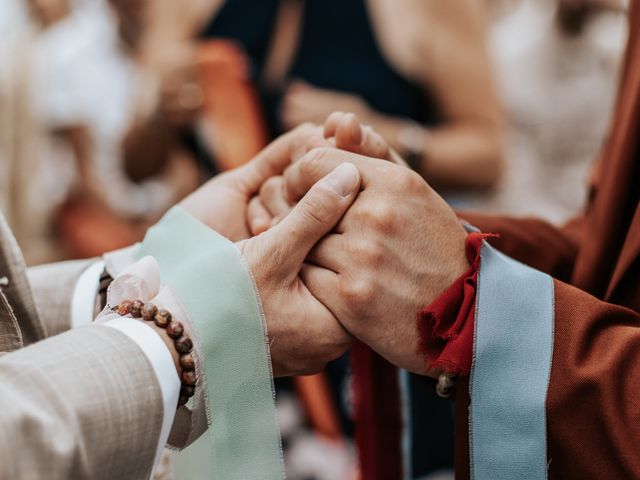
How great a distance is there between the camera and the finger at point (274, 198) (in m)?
0.97

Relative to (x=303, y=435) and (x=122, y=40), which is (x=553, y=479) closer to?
(x=303, y=435)

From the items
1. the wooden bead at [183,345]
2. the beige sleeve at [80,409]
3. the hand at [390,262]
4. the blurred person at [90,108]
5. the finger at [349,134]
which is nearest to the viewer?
the beige sleeve at [80,409]

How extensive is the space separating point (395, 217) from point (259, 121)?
89 centimetres

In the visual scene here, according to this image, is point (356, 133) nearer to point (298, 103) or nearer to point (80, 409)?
point (80, 409)

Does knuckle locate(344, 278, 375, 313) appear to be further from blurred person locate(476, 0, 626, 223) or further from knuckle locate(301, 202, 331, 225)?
blurred person locate(476, 0, 626, 223)

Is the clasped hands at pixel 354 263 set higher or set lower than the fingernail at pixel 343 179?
lower

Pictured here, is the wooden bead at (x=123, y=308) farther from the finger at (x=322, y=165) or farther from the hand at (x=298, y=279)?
the finger at (x=322, y=165)

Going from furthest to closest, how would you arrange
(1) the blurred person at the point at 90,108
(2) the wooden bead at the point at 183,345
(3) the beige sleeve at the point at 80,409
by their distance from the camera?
(1) the blurred person at the point at 90,108
(2) the wooden bead at the point at 183,345
(3) the beige sleeve at the point at 80,409

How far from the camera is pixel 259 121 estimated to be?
1652 millimetres

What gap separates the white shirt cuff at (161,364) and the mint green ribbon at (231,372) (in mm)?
43

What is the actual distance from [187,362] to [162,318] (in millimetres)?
48

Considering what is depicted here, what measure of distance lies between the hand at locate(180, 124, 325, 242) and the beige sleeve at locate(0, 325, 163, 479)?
1.03 feet

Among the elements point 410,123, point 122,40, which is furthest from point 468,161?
point 122,40

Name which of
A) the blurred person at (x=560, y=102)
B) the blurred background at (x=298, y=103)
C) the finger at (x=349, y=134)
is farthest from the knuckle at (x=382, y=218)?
the blurred person at (x=560, y=102)
